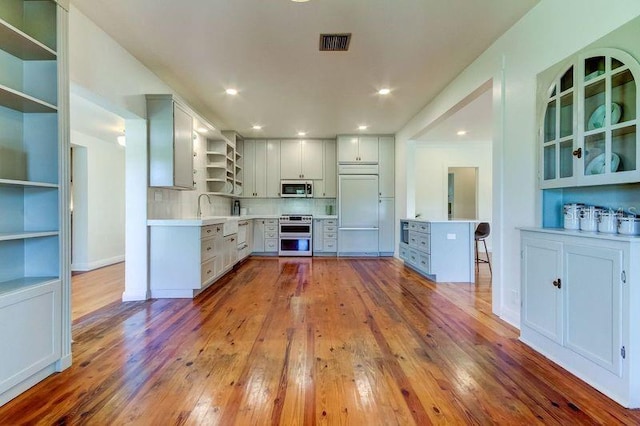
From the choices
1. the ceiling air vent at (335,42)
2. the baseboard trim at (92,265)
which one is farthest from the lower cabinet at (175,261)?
the baseboard trim at (92,265)

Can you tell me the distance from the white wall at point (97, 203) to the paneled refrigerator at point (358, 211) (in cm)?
450

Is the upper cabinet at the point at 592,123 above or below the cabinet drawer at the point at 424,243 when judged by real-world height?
above

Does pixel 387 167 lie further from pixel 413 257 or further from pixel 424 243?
pixel 424 243

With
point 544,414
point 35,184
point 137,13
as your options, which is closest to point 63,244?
point 35,184

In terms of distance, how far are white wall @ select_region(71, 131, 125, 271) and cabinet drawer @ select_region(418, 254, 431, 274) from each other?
559cm

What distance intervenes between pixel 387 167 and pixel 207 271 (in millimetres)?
4357

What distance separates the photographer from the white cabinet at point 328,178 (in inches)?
267

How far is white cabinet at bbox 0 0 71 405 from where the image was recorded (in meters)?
1.84

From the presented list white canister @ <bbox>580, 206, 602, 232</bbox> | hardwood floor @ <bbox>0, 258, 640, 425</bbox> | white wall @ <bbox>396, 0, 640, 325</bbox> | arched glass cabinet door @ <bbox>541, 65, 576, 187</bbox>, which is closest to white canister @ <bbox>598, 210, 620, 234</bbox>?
white canister @ <bbox>580, 206, 602, 232</bbox>

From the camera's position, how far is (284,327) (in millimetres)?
2600

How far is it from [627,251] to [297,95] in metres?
3.72

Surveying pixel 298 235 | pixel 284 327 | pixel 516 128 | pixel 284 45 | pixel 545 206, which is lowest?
pixel 284 327

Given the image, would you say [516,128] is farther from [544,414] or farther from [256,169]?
[256,169]

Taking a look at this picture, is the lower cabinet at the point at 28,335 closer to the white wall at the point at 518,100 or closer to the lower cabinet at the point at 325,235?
the white wall at the point at 518,100
